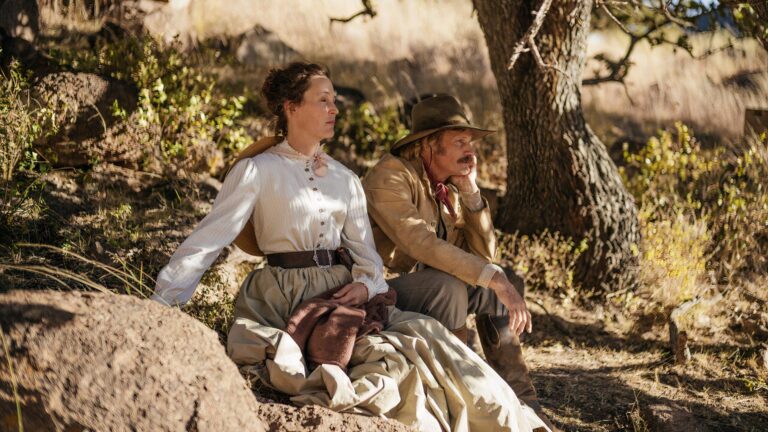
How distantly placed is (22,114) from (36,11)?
2252mm

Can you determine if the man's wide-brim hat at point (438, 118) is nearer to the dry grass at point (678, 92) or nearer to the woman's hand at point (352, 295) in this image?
the woman's hand at point (352, 295)

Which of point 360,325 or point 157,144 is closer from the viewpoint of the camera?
point 360,325

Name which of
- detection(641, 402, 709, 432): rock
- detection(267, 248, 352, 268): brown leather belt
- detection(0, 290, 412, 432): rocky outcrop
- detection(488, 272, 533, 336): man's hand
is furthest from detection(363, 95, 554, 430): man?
detection(0, 290, 412, 432): rocky outcrop

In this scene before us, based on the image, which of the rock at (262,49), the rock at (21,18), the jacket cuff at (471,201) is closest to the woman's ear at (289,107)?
the jacket cuff at (471,201)

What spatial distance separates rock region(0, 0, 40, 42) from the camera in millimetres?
6863

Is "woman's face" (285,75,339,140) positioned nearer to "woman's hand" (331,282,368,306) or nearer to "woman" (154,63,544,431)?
"woman" (154,63,544,431)

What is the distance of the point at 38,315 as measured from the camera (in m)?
2.60

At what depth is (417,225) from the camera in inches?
167

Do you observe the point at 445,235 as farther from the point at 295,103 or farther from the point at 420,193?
the point at 295,103

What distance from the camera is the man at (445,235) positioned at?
417 centimetres

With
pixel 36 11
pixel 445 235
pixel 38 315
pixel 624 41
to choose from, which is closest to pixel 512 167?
pixel 445 235

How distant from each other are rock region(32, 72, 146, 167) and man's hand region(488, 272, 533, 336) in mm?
3043

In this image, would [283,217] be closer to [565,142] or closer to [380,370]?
[380,370]

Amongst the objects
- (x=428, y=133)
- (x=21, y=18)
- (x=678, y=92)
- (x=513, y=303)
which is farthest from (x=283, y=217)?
(x=678, y=92)
